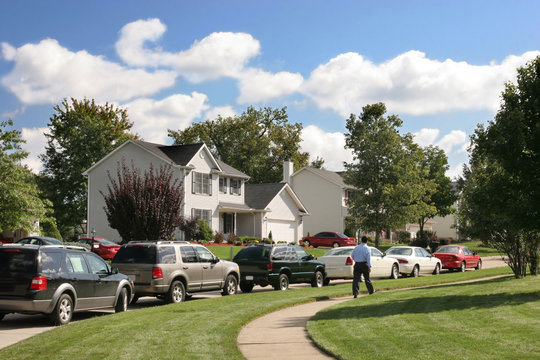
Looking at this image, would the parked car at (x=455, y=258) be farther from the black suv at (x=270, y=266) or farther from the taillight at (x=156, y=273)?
the taillight at (x=156, y=273)

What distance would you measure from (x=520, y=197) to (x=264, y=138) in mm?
61891

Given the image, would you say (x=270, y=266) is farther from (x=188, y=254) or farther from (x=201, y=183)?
(x=201, y=183)

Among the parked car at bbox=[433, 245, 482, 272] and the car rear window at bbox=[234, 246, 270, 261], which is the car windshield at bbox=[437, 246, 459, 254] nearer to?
the parked car at bbox=[433, 245, 482, 272]

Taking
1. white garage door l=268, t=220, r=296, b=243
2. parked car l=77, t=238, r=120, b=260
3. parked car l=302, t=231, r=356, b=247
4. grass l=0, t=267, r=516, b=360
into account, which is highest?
white garage door l=268, t=220, r=296, b=243

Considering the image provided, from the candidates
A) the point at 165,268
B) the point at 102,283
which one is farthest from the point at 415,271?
the point at 102,283

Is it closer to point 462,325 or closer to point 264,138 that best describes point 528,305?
point 462,325

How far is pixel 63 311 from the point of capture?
13.1m

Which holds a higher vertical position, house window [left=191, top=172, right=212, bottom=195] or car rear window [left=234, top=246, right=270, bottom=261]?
house window [left=191, top=172, right=212, bottom=195]

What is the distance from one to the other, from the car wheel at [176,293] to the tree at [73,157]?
143 feet

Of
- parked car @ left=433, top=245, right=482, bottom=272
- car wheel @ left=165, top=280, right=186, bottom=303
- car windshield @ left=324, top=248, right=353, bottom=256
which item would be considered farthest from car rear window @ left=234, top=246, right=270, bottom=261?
parked car @ left=433, top=245, right=482, bottom=272

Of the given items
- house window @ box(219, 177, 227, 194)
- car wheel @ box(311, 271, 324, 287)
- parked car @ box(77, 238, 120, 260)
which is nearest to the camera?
car wheel @ box(311, 271, 324, 287)

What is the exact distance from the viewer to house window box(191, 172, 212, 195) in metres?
47.7

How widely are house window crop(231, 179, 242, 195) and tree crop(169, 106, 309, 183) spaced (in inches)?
862

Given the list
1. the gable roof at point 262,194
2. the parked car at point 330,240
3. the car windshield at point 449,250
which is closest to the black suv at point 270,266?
the car windshield at point 449,250
